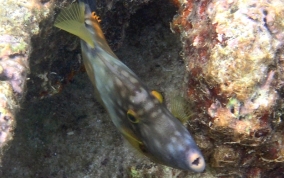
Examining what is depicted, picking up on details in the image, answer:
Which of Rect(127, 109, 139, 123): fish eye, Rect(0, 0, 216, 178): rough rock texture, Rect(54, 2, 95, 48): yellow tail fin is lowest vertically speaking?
Rect(0, 0, 216, 178): rough rock texture

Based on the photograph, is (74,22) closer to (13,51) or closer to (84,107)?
(13,51)

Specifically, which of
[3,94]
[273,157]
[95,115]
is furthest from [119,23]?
[273,157]

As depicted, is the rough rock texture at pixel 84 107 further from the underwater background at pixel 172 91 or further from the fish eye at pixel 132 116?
the fish eye at pixel 132 116

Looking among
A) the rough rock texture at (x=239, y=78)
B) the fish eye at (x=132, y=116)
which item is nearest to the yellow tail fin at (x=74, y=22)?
the fish eye at (x=132, y=116)

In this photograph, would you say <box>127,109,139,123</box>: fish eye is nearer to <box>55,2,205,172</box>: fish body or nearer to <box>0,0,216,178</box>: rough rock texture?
<box>55,2,205,172</box>: fish body

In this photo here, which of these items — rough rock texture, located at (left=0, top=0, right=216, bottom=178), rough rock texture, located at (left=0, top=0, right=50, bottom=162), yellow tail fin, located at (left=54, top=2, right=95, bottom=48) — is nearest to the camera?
rough rock texture, located at (left=0, top=0, right=50, bottom=162)

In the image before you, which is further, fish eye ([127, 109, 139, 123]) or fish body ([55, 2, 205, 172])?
fish eye ([127, 109, 139, 123])

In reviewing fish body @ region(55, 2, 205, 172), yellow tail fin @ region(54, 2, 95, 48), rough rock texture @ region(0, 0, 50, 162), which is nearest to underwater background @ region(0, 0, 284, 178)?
rough rock texture @ region(0, 0, 50, 162)
